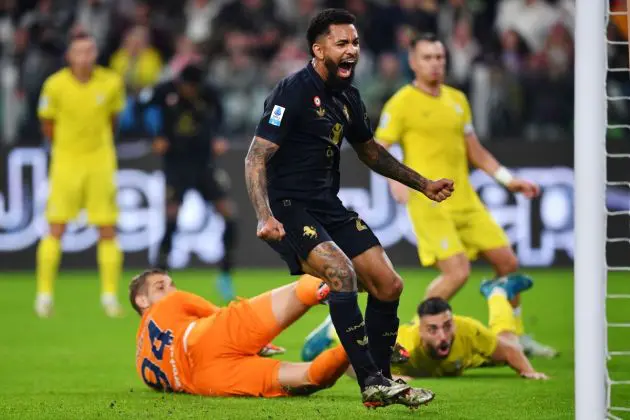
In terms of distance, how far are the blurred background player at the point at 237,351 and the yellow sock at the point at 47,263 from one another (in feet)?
18.1

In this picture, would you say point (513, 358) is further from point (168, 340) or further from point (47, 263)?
point (47, 263)

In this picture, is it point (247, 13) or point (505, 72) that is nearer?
point (505, 72)

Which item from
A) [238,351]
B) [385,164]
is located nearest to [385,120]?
[385,164]

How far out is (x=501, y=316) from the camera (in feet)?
27.6

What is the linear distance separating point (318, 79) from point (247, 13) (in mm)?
11103

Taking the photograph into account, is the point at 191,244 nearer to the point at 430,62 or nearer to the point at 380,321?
the point at 430,62

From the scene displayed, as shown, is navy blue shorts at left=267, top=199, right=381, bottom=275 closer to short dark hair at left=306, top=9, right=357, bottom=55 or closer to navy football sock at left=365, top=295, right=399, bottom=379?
navy football sock at left=365, top=295, right=399, bottom=379

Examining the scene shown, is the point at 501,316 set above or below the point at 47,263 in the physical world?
below

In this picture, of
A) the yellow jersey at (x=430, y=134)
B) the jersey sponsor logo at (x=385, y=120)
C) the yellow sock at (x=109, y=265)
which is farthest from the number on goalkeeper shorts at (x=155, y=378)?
the yellow sock at (x=109, y=265)

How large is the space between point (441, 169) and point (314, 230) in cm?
306

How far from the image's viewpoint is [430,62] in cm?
908

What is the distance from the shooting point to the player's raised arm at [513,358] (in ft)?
25.8

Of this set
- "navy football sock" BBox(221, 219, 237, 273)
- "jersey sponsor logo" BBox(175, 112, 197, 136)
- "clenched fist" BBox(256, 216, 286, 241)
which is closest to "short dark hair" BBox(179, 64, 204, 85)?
"jersey sponsor logo" BBox(175, 112, 197, 136)

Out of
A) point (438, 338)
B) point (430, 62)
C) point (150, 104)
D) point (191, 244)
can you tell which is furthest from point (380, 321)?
point (191, 244)
